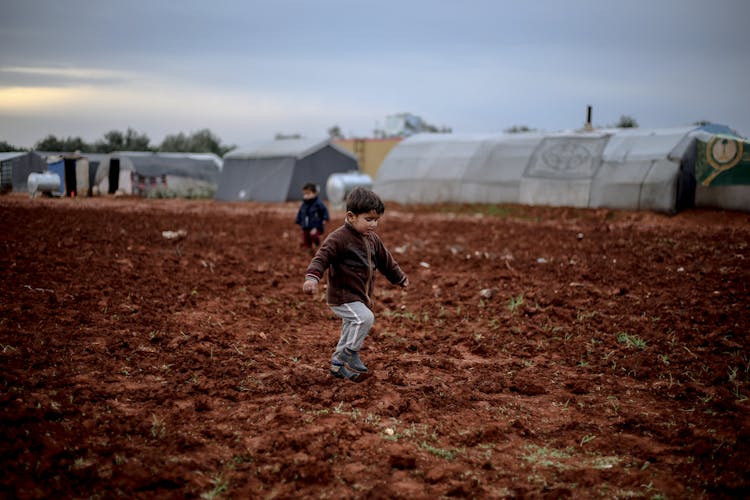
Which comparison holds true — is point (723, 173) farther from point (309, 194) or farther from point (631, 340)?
point (631, 340)

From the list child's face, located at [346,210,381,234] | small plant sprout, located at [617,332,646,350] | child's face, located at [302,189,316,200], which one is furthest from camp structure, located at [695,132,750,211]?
child's face, located at [346,210,381,234]

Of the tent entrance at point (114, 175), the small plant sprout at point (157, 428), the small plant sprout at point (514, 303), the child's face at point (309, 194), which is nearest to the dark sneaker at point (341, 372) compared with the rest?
the small plant sprout at point (157, 428)

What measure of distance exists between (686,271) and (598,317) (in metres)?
3.25

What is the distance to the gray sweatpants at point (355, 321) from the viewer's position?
4805mm

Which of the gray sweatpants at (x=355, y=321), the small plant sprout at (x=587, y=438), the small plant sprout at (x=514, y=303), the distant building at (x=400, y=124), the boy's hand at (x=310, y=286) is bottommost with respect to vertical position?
the small plant sprout at (x=587, y=438)

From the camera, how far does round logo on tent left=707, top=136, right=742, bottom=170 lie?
1849cm

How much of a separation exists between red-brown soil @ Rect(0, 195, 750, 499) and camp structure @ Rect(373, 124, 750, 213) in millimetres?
10172

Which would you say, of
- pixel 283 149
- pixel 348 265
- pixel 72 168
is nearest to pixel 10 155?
pixel 72 168

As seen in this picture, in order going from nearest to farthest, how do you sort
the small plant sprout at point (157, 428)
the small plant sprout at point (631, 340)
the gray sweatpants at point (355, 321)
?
1. the small plant sprout at point (157, 428)
2. the gray sweatpants at point (355, 321)
3. the small plant sprout at point (631, 340)

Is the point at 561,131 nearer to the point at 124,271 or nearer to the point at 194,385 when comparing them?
the point at 124,271

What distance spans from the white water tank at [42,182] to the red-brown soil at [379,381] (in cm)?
499

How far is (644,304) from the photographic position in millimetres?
7438

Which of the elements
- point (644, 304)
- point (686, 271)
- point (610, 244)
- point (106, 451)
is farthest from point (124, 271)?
point (610, 244)

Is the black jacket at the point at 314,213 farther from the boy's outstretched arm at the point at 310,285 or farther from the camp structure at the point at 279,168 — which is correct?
the camp structure at the point at 279,168
